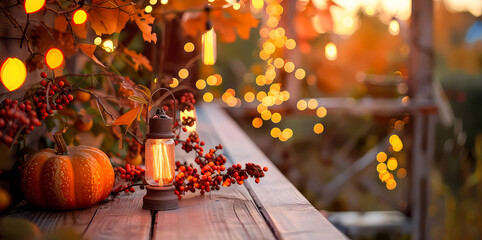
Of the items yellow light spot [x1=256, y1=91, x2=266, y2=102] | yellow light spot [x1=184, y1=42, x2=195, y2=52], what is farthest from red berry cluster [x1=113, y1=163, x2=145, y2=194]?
yellow light spot [x1=256, y1=91, x2=266, y2=102]

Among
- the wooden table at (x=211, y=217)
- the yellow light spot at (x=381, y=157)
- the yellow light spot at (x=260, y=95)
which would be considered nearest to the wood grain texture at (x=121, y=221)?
the wooden table at (x=211, y=217)

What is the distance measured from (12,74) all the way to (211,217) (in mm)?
495

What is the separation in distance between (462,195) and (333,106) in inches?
68.7

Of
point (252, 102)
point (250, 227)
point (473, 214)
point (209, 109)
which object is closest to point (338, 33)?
point (252, 102)

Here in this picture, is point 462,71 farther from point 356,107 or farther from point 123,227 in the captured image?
point 123,227

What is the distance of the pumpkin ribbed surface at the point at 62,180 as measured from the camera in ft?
3.71

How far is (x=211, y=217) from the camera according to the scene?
3.65ft

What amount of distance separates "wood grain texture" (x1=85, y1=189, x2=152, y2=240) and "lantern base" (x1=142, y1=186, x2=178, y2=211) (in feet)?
0.06

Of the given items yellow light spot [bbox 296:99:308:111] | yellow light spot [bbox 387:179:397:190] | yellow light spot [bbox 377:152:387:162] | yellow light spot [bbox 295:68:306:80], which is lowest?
yellow light spot [bbox 387:179:397:190]

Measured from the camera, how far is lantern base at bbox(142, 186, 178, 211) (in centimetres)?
117

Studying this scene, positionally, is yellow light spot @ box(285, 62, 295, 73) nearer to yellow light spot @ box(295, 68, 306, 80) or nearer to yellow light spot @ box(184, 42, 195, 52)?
yellow light spot @ box(295, 68, 306, 80)

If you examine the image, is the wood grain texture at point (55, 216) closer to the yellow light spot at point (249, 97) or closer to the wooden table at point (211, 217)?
the wooden table at point (211, 217)

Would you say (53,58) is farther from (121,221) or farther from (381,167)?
(381,167)

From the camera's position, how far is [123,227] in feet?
3.40
